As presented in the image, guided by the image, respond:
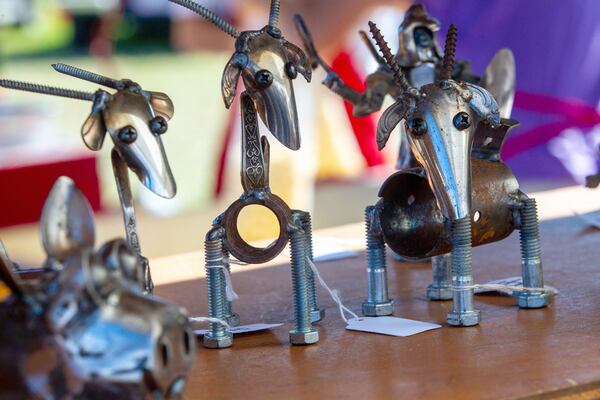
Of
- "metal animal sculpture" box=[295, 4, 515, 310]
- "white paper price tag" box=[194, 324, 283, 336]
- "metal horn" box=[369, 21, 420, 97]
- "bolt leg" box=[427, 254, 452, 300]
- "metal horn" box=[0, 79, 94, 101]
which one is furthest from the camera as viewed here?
"metal animal sculpture" box=[295, 4, 515, 310]

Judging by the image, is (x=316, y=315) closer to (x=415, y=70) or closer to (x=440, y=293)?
(x=440, y=293)

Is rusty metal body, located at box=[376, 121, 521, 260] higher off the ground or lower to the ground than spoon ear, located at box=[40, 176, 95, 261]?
higher

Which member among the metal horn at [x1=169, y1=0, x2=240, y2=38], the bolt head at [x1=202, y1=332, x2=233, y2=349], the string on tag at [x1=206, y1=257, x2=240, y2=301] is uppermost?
the metal horn at [x1=169, y1=0, x2=240, y2=38]

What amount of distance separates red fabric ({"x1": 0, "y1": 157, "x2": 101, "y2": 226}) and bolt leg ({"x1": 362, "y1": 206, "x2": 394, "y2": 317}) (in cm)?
162

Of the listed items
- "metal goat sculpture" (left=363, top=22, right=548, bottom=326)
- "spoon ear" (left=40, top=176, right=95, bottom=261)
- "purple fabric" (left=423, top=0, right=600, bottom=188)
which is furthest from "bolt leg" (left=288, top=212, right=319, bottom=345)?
"purple fabric" (left=423, top=0, right=600, bottom=188)

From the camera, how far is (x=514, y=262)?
148cm

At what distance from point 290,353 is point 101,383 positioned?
0.40 metres

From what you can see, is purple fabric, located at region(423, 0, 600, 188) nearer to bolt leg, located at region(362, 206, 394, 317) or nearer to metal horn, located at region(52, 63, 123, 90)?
bolt leg, located at region(362, 206, 394, 317)

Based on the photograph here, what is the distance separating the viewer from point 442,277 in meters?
1.25

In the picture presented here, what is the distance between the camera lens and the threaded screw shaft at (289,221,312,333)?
1057 millimetres

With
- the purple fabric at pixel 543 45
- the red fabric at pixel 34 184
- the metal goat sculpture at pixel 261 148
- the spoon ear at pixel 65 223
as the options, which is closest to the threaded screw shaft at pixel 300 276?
the metal goat sculpture at pixel 261 148

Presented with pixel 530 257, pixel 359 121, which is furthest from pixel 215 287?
pixel 359 121

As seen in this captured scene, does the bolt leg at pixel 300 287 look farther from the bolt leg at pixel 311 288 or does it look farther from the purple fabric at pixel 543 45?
the purple fabric at pixel 543 45

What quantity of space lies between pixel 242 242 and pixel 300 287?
8 cm
